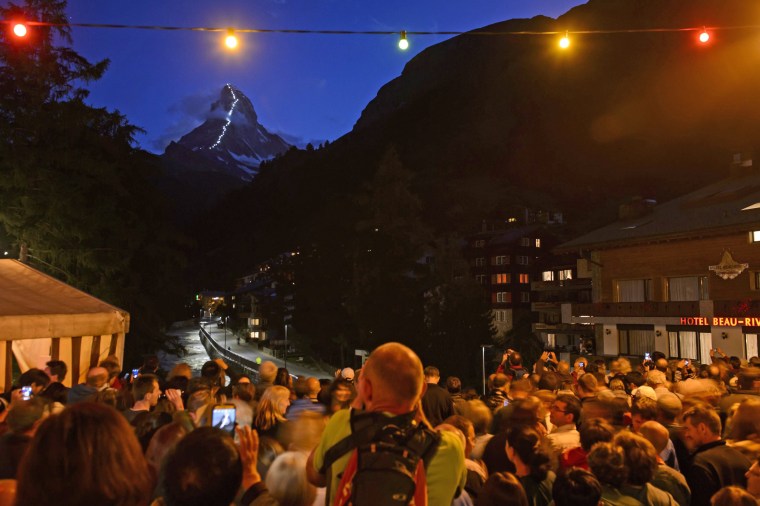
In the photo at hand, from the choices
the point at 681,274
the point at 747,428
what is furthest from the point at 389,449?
the point at 681,274

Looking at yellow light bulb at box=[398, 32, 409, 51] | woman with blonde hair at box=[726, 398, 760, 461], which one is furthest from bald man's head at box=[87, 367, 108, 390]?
yellow light bulb at box=[398, 32, 409, 51]

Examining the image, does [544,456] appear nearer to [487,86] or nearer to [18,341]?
[18,341]

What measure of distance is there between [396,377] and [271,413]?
2676mm

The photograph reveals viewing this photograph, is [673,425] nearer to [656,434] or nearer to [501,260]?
[656,434]

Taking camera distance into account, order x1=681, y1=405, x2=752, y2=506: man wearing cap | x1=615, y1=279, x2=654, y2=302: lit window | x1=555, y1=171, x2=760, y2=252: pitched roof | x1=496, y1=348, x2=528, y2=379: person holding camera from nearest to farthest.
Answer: x1=681, y1=405, x2=752, y2=506: man wearing cap < x1=496, y1=348, x2=528, y2=379: person holding camera < x1=555, y1=171, x2=760, y2=252: pitched roof < x1=615, y1=279, x2=654, y2=302: lit window

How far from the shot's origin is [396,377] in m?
2.52

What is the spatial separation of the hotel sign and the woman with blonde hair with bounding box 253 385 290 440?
26291 mm

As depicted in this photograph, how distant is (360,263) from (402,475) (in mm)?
39636

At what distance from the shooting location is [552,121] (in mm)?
121562

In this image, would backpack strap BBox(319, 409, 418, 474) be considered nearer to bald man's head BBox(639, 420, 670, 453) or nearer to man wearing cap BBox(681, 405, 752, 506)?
bald man's head BBox(639, 420, 670, 453)

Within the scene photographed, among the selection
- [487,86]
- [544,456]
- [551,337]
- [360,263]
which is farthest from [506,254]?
[487,86]

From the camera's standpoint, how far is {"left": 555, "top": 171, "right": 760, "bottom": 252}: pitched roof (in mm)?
26547

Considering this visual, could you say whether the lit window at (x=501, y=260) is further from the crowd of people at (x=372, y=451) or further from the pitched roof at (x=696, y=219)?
the crowd of people at (x=372, y=451)

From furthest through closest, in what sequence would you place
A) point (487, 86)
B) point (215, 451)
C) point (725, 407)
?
point (487, 86) < point (725, 407) < point (215, 451)
